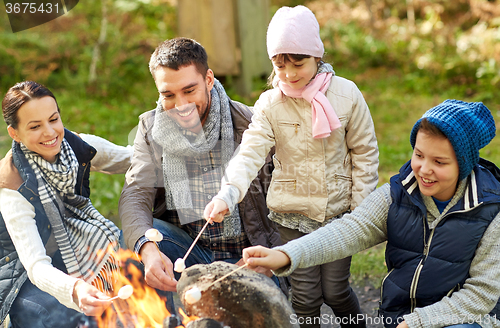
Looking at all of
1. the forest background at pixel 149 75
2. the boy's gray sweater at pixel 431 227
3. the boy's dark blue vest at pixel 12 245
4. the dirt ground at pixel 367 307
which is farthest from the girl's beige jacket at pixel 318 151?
the forest background at pixel 149 75

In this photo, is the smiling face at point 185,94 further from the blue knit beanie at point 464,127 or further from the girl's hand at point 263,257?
the blue knit beanie at point 464,127

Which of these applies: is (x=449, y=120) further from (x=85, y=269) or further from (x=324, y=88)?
(x=85, y=269)

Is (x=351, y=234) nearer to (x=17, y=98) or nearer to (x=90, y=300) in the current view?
(x=90, y=300)

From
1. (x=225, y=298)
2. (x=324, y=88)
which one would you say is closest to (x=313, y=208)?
(x=324, y=88)

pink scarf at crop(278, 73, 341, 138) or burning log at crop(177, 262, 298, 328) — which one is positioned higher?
pink scarf at crop(278, 73, 341, 138)

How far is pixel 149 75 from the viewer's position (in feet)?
26.4

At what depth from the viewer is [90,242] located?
2965mm

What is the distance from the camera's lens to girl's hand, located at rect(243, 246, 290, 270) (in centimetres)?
214

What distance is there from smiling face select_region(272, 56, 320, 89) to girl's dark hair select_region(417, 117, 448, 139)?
72 centimetres

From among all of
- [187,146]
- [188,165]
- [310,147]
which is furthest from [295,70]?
[188,165]

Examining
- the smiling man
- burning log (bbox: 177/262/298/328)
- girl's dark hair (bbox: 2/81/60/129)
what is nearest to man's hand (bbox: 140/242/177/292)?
the smiling man

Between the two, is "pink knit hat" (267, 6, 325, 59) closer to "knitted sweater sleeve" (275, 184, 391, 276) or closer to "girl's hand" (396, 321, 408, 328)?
"knitted sweater sleeve" (275, 184, 391, 276)

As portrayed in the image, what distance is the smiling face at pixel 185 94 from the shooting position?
113 inches

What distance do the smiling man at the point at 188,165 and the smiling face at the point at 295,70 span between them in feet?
1.81
